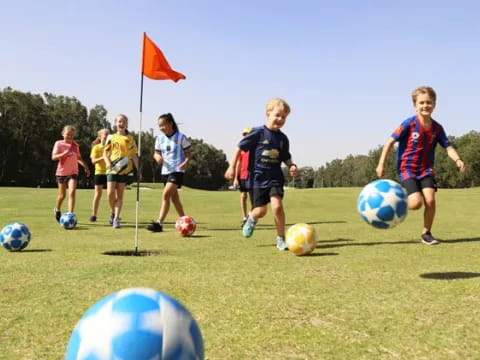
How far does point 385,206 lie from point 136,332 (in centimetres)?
321

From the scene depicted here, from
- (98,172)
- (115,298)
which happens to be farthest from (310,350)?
(98,172)

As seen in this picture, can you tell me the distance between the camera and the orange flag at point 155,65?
6.79 m

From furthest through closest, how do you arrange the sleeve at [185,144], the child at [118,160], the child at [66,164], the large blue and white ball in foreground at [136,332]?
the child at [66,164]
the child at [118,160]
the sleeve at [185,144]
the large blue and white ball in foreground at [136,332]

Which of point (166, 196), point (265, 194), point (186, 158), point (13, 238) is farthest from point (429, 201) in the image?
point (13, 238)

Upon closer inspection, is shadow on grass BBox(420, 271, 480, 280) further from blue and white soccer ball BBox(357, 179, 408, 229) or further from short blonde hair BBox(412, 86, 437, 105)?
short blonde hair BBox(412, 86, 437, 105)

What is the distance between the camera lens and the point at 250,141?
21.9 feet

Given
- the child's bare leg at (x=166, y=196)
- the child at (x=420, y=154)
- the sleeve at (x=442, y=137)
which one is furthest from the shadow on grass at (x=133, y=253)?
the sleeve at (x=442, y=137)

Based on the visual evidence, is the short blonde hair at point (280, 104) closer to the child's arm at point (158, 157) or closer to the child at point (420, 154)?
the child at point (420, 154)

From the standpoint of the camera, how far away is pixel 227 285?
3.86 m

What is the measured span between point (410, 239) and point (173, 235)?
415 cm

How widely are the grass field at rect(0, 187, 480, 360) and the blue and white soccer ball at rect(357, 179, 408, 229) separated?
Result: 524 mm

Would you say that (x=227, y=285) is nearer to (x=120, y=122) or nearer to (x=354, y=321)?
(x=354, y=321)

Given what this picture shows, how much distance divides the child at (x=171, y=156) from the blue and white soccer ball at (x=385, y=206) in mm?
5034

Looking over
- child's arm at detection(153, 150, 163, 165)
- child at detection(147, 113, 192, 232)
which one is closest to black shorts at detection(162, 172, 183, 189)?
child at detection(147, 113, 192, 232)
